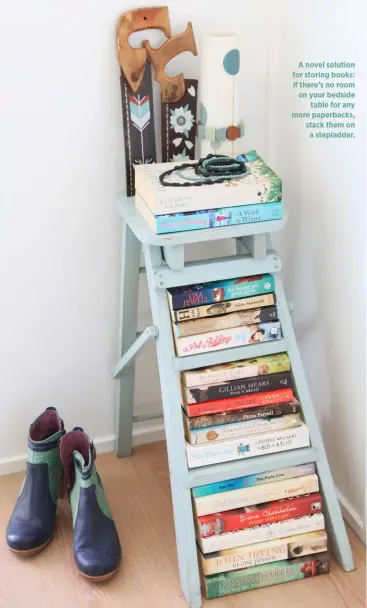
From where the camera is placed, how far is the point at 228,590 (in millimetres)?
1521

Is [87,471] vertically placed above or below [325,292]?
below

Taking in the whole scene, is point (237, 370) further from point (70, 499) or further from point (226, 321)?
point (70, 499)

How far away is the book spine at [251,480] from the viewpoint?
1.50 metres

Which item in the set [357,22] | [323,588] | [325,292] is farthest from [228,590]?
[357,22]

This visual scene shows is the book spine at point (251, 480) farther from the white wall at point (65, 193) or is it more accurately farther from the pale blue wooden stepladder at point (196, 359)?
the white wall at point (65, 193)

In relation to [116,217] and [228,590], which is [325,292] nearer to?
[116,217]

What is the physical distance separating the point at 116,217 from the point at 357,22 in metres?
0.67

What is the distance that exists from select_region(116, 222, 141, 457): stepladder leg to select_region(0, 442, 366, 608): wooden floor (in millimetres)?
158

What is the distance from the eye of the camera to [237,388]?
153cm

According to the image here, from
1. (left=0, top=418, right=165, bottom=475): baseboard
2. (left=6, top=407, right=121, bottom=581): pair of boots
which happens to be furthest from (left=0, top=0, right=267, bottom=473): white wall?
(left=6, top=407, right=121, bottom=581): pair of boots

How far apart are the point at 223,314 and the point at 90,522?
1.66ft

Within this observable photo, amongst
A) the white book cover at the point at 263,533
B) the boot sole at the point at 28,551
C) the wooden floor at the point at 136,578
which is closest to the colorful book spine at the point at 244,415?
the white book cover at the point at 263,533

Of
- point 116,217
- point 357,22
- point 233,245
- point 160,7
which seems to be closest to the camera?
point 357,22

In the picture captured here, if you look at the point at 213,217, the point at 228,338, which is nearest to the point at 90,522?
the point at 228,338
